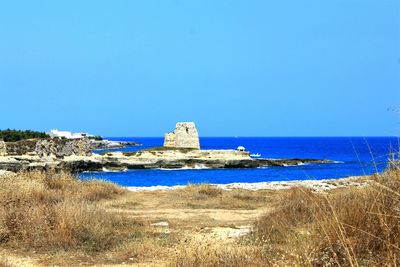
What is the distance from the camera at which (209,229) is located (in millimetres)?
10648

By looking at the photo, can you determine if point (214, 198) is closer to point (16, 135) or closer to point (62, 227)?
point (62, 227)

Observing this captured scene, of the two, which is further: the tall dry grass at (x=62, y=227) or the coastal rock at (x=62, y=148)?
the coastal rock at (x=62, y=148)

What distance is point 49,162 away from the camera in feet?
170

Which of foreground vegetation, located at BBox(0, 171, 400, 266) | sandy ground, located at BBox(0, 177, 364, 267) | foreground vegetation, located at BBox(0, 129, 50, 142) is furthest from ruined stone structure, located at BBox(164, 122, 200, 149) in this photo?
foreground vegetation, located at BBox(0, 171, 400, 266)

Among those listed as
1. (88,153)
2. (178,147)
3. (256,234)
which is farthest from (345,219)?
(178,147)

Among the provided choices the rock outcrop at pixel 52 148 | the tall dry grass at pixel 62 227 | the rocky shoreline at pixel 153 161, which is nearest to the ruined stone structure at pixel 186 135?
the rocky shoreline at pixel 153 161

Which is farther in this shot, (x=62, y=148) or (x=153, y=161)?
(x=153, y=161)

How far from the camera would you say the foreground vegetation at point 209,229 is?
562cm

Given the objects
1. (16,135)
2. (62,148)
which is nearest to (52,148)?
(62,148)

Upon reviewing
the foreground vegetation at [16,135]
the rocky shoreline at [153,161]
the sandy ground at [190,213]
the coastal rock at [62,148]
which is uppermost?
the foreground vegetation at [16,135]

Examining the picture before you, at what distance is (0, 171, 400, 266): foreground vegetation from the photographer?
221 inches

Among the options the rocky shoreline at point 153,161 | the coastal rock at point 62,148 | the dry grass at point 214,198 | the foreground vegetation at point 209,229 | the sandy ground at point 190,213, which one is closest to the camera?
the foreground vegetation at point 209,229

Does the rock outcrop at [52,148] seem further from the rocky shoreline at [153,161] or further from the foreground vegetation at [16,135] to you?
the foreground vegetation at [16,135]

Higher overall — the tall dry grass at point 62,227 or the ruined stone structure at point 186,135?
the ruined stone structure at point 186,135
